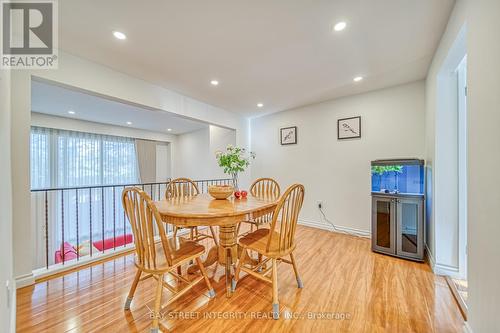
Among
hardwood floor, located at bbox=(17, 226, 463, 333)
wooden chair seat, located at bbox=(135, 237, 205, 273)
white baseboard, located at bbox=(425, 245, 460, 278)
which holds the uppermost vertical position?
wooden chair seat, located at bbox=(135, 237, 205, 273)

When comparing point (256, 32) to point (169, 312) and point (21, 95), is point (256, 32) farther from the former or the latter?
point (169, 312)

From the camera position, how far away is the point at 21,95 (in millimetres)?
1873

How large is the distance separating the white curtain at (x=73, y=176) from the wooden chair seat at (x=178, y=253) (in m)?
2.79

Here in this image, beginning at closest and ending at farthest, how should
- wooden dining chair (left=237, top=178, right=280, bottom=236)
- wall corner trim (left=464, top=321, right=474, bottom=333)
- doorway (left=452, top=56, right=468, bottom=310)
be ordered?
wall corner trim (left=464, top=321, right=474, bottom=333) → doorway (left=452, top=56, right=468, bottom=310) → wooden dining chair (left=237, top=178, right=280, bottom=236)

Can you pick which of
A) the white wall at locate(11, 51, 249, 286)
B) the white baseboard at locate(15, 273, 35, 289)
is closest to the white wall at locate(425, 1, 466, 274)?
the white wall at locate(11, 51, 249, 286)

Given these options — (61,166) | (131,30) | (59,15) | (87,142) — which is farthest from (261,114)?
(61,166)

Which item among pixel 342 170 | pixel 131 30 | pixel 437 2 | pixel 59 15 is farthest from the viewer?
pixel 342 170

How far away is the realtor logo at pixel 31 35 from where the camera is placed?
1.49 metres

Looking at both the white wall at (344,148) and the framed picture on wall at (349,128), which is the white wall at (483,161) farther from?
A: the framed picture on wall at (349,128)

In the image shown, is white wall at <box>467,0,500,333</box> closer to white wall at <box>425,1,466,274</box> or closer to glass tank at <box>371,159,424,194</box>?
white wall at <box>425,1,466,274</box>

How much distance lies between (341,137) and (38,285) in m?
4.29

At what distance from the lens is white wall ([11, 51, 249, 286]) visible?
185 centimetres

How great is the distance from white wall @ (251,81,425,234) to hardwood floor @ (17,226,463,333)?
1292 mm

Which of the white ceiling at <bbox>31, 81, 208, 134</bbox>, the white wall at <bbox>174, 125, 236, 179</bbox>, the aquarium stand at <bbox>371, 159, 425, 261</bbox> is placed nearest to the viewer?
the aquarium stand at <bbox>371, 159, 425, 261</bbox>
